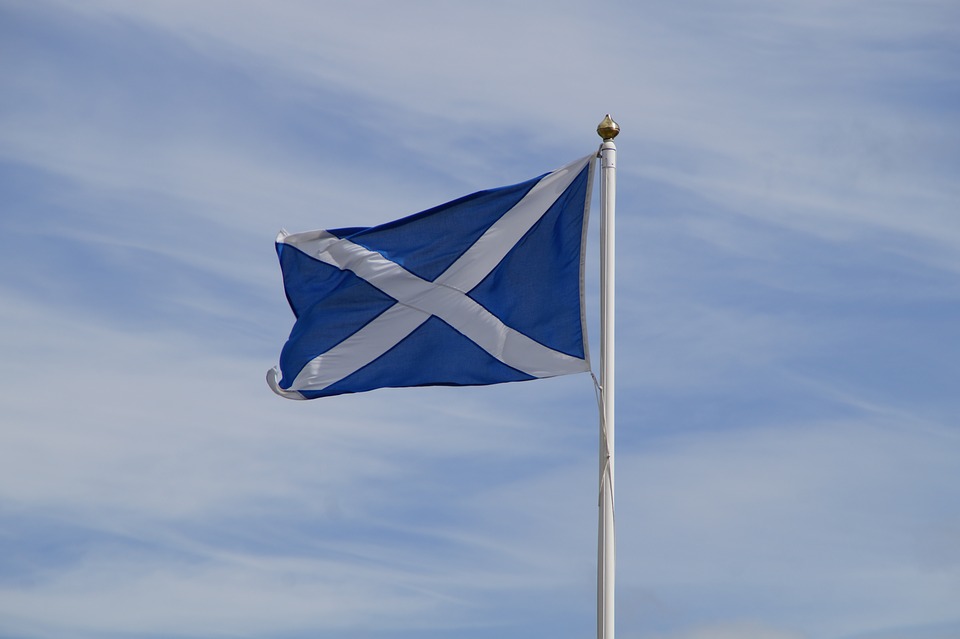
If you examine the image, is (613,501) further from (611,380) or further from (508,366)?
(508,366)

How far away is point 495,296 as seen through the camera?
21172mm

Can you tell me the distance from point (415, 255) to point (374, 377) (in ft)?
6.67

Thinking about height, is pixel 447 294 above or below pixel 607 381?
above

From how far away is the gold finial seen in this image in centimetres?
1967

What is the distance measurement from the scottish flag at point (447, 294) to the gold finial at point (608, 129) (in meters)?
0.43

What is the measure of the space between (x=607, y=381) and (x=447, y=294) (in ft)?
13.7

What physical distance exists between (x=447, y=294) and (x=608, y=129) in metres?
3.87

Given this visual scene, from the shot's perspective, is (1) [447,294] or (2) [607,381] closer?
(2) [607,381]

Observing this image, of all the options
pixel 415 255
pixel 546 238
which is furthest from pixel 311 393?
pixel 546 238

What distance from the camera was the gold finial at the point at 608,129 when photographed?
19.7m

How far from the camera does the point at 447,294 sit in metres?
21.8

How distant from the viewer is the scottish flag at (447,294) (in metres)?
20.2

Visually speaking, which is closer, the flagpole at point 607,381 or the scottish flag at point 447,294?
the flagpole at point 607,381

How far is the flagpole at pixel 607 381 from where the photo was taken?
17656 millimetres
